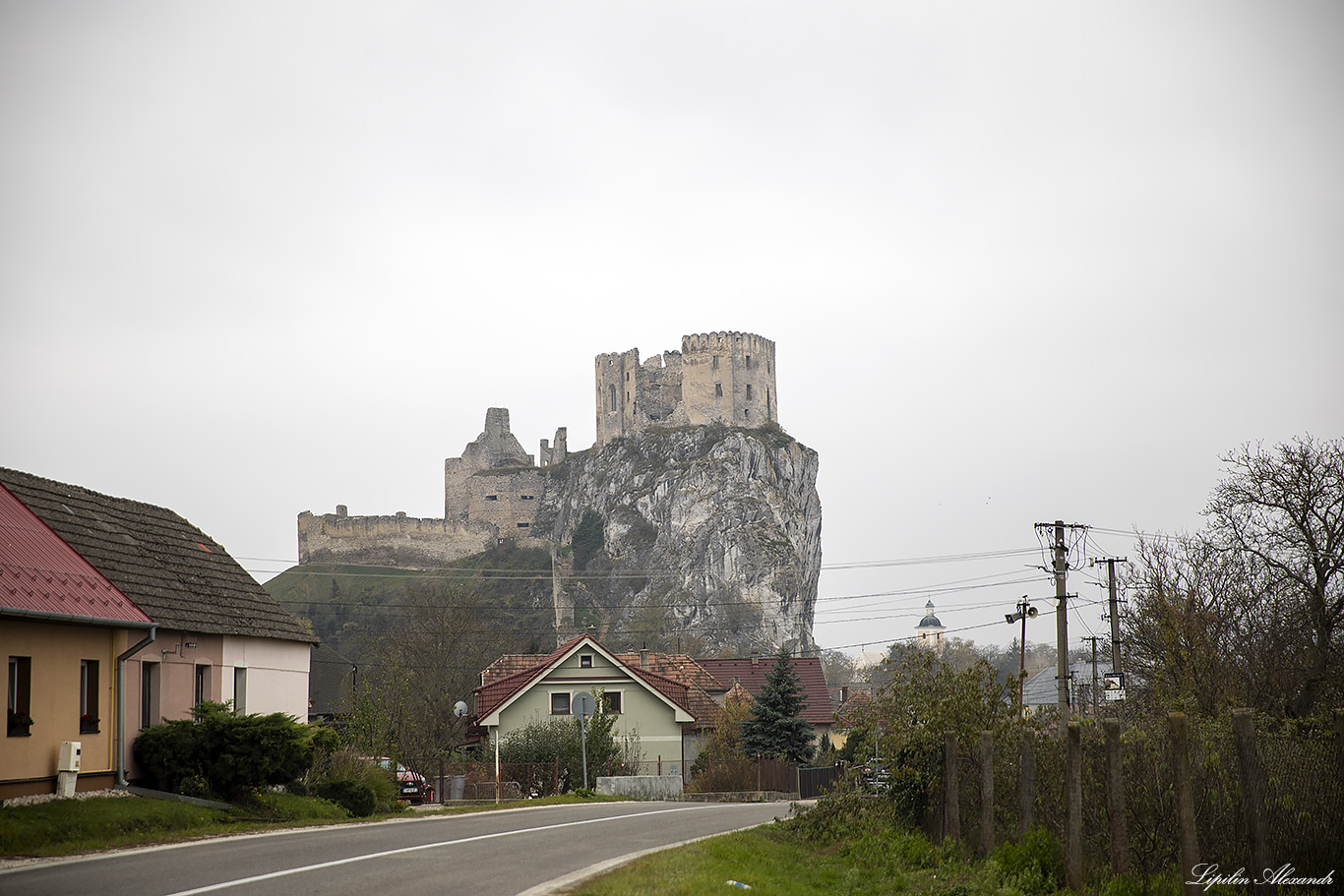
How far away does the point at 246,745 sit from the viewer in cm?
1680

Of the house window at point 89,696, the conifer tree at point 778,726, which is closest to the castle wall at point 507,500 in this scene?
the conifer tree at point 778,726

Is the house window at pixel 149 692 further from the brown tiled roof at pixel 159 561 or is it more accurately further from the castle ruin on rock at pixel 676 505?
the castle ruin on rock at pixel 676 505

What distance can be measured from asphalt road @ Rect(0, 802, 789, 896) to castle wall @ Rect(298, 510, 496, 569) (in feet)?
338

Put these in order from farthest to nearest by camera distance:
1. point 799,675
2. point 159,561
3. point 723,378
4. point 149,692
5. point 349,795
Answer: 1. point 723,378
2. point 799,675
3. point 159,561
4. point 349,795
5. point 149,692

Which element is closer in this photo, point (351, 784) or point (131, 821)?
point (131, 821)

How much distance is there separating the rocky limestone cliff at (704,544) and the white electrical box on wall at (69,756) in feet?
290

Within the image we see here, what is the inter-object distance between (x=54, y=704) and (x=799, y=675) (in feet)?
144

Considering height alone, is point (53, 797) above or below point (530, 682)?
above

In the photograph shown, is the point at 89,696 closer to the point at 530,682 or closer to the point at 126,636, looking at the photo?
the point at 126,636

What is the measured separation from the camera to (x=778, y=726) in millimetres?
39469

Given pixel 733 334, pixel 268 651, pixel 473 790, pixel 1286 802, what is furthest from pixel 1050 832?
pixel 733 334

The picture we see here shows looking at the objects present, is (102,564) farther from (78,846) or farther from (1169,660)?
(1169,660)

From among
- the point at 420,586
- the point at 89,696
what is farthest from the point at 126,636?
the point at 420,586

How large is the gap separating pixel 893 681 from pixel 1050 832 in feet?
14.9
